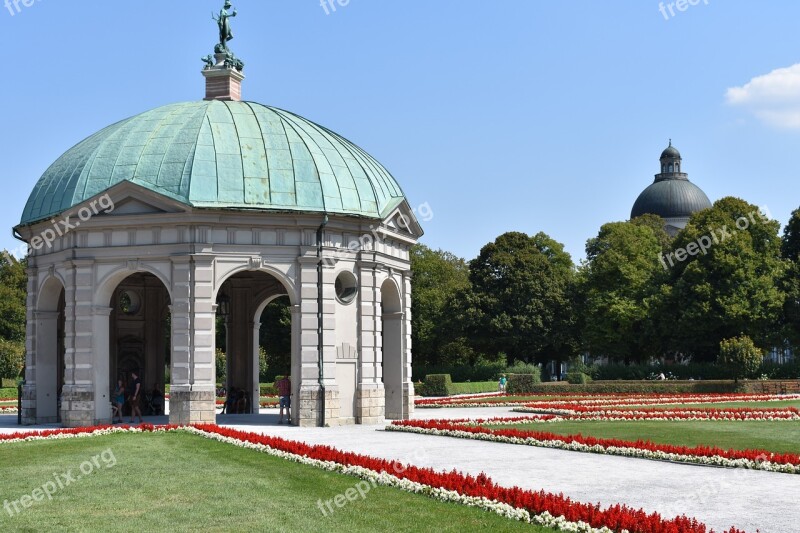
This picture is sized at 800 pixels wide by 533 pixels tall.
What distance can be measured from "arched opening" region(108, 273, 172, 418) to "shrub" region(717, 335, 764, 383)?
3546 cm

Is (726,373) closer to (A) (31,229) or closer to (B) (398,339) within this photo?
(B) (398,339)

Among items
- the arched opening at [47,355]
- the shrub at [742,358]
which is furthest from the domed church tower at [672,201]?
the arched opening at [47,355]

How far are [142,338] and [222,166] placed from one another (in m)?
11.0

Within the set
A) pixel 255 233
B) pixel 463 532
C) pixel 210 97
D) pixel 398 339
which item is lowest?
pixel 463 532

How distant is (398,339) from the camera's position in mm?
41312

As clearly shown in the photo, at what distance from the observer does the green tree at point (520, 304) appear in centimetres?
8406

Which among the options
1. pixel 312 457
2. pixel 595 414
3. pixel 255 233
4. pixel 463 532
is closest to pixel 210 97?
pixel 255 233

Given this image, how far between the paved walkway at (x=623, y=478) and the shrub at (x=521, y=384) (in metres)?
35.9

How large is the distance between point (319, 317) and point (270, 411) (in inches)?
487

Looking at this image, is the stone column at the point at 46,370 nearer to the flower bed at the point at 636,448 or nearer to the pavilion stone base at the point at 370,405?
the pavilion stone base at the point at 370,405

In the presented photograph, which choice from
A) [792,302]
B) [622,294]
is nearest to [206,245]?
[792,302]

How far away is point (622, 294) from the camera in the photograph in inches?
3243

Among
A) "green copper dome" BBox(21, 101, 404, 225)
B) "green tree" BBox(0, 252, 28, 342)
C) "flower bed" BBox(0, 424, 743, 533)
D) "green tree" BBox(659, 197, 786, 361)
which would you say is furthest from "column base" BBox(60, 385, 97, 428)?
"green tree" BBox(0, 252, 28, 342)

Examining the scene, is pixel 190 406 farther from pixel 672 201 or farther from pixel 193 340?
pixel 672 201
